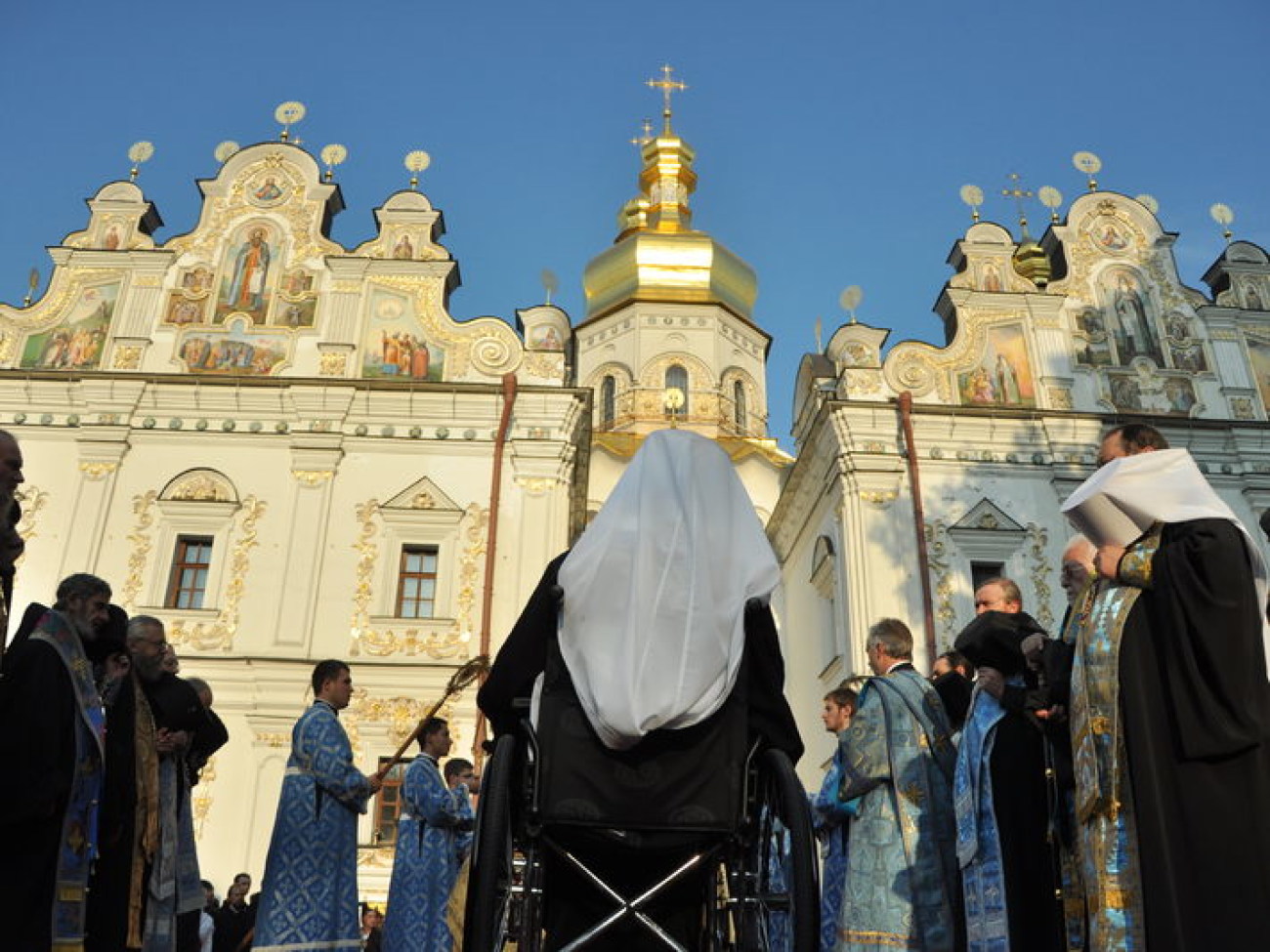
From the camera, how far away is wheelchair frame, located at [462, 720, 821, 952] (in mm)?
3084

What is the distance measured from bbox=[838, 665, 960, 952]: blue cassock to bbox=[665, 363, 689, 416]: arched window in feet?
78.6

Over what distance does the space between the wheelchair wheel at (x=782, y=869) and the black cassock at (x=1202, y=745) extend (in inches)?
37.1

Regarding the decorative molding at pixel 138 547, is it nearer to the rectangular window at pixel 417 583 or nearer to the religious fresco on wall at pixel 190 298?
the religious fresco on wall at pixel 190 298

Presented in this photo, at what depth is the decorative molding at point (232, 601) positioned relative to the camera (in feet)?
51.7

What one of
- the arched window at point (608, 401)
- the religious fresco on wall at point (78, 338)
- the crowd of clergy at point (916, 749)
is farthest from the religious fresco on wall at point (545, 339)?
the crowd of clergy at point (916, 749)

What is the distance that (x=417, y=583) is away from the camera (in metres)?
16.6

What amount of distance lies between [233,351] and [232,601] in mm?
4495

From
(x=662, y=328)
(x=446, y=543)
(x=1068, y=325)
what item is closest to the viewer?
(x=446, y=543)

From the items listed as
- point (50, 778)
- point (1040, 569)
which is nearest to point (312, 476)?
point (1040, 569)

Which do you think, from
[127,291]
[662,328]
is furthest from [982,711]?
[662,328]

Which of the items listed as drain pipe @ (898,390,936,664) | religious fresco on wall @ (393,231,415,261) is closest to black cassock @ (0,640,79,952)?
drain pipe @ (898,390,936,664)

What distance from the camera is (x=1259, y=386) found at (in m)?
19.0

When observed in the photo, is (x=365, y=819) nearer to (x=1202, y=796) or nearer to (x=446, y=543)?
(x=446, y=543)

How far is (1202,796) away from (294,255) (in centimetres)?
1846
